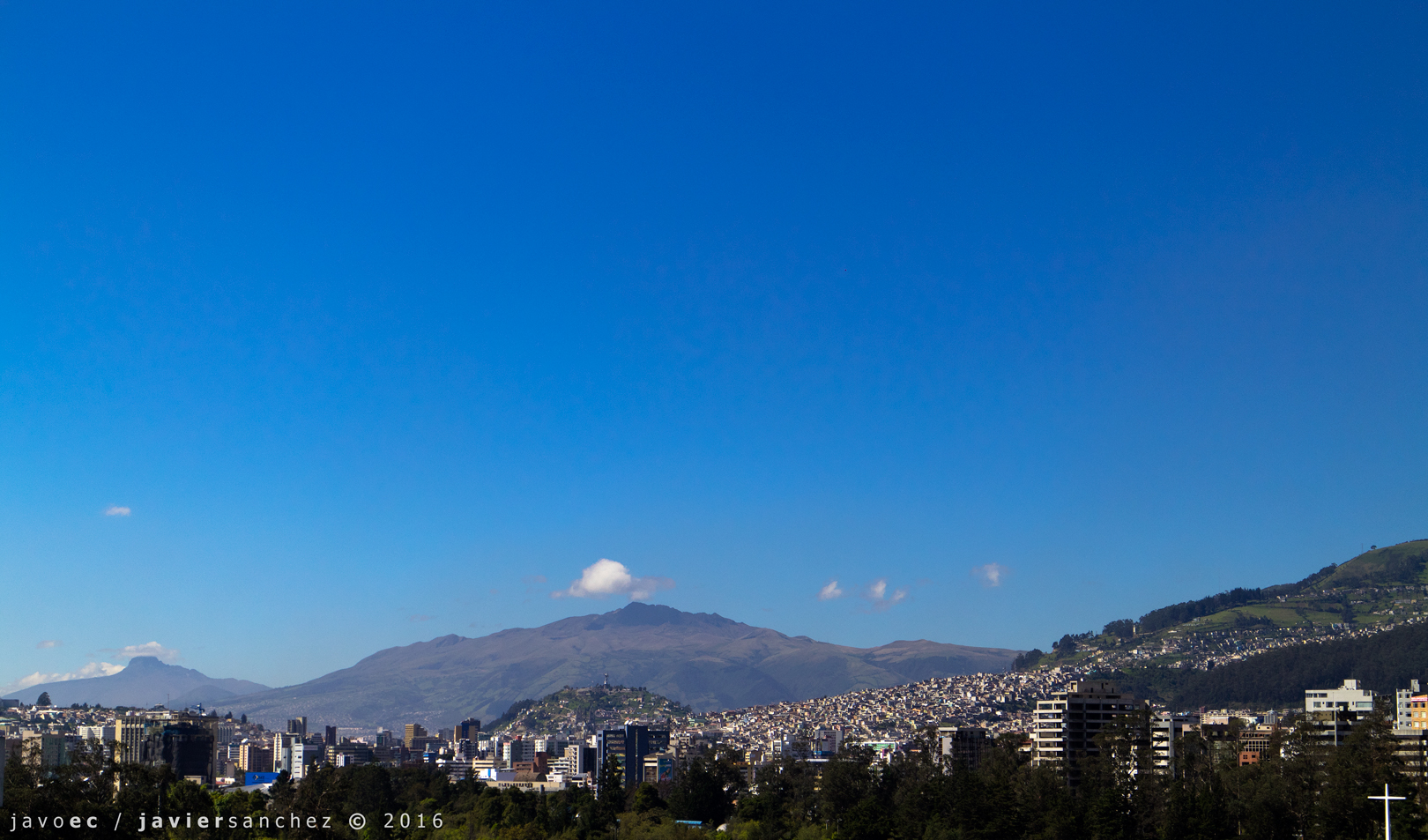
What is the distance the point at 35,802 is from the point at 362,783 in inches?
1926

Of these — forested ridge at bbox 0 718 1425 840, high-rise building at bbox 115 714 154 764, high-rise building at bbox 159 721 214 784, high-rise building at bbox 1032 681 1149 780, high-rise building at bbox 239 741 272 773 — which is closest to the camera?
forested ridge at bbox 0 718 1425 840

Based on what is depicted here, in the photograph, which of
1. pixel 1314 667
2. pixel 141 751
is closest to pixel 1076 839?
pixel 141 751

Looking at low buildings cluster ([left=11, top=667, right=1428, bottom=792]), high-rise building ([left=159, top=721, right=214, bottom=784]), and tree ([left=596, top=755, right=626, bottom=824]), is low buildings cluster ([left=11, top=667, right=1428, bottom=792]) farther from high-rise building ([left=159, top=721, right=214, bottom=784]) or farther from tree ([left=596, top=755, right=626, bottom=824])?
tree ([left=596, top=755, right=626, bottom=824])

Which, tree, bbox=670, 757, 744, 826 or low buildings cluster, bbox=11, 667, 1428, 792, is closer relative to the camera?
low buildings cluster, bbox=11, 667, 1428, 792

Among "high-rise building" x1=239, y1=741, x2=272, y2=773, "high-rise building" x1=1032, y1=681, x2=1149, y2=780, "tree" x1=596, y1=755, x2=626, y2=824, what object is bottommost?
"high-rise building" x1=239, y1=741, x2=272, y2=773

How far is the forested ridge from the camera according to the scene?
4847cm

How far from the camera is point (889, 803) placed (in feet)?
232

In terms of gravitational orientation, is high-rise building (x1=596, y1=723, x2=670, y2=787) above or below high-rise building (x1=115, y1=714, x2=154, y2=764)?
below

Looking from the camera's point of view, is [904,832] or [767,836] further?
[767,836]

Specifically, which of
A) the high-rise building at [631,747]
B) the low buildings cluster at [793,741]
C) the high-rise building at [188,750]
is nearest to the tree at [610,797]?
the low buildings cluster at [793,741]

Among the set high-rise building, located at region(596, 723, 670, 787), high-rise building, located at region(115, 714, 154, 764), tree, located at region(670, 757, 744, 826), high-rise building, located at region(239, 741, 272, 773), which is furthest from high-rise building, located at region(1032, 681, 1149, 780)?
high-rise building, located at region(239, 741, 272, 773)

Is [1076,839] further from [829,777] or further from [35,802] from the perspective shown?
[35,802]

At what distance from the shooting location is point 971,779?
207ft

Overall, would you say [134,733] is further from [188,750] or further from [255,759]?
[255,759]
